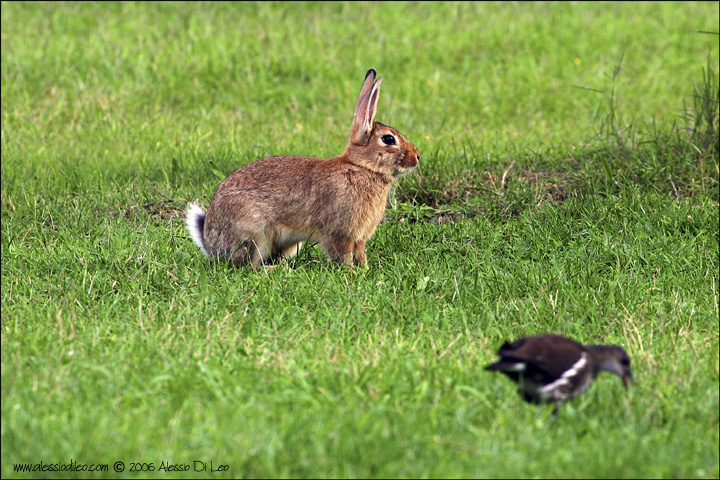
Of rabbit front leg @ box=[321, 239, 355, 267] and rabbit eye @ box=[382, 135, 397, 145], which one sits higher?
rabbit eye @ box=[382, 135, 397, 145]

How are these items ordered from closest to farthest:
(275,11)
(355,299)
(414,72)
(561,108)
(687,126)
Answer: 1. (355,299)
2. (687,126)
3. (561,108)
4. (414,72)
5. (275,11)

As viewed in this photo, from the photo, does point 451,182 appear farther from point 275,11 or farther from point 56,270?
point 275,11

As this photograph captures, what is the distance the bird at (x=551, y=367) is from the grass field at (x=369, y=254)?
0.07 meters

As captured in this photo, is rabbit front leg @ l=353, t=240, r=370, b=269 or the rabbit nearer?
A: the rabbit

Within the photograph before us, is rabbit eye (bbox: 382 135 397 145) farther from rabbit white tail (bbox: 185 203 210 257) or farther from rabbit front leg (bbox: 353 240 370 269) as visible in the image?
rabbit white tail (bbox: 185 203 210 257)

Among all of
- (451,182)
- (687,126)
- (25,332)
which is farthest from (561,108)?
(25,332)

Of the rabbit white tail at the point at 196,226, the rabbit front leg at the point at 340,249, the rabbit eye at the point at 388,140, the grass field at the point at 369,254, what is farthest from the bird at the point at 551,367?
the rabbit white tail at the point at 196,226

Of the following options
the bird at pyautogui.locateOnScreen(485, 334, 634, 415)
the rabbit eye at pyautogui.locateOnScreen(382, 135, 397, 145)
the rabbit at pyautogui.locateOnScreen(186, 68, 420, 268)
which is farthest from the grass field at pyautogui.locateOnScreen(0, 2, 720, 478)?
the rabbit eye at pyautogui.locateOnScreen(382, 135, 397, 145)

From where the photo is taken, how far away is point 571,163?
719 centimetres

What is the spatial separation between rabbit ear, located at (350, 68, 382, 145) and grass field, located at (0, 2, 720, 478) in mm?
787

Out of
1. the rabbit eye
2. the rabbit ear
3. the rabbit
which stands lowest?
the rabbit

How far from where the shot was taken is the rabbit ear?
5.52 meters

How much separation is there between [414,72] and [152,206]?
4.35 metres

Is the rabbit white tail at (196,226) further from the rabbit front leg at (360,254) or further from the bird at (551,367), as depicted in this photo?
the bird at (551,367)
